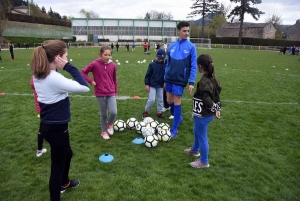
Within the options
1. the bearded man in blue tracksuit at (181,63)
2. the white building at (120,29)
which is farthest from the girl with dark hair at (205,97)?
the white building at (120,29)

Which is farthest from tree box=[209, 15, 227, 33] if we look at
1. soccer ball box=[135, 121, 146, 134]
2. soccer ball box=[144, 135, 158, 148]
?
soccer ball box=[144, 135, 158, 148]

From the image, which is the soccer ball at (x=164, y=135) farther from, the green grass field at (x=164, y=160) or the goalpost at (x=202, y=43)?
the goalpost at (x=202, y=43)

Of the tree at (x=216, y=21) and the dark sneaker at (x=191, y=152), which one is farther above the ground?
the tree at (x=216, y=21)

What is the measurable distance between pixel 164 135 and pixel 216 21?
78.1 metres

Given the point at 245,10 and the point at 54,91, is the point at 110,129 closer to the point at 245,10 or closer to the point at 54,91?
the point at 54,91

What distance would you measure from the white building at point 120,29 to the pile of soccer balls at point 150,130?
62347mm

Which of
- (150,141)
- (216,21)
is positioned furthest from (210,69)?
(216,21)

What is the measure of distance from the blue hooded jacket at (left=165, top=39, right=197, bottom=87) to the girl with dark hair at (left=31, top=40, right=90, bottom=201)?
2485mm

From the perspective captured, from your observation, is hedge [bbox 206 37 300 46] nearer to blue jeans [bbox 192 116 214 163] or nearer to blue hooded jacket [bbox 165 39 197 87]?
blue hooded jacket [bbox 165 39 197 87]

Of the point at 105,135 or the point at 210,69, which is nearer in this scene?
the point at 210,69

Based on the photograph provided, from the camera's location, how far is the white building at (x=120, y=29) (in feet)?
216

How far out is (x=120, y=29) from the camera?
66.9 meters

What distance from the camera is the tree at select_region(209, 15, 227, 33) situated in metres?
75.8

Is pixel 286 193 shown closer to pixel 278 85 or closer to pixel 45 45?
pixel 45 45
